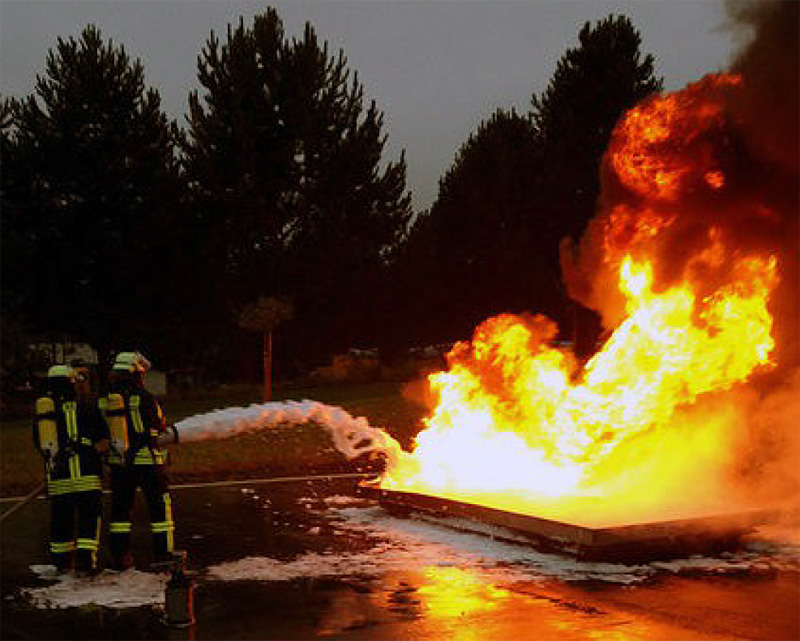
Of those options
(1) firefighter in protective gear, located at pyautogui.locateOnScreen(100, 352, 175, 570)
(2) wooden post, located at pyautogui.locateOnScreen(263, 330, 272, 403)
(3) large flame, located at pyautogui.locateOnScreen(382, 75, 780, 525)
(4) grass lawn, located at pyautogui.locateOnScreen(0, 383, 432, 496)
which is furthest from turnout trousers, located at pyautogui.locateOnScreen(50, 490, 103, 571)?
(2) wooden post, located at pyautogui.locateOnScreen(263, 330, 272, 403)

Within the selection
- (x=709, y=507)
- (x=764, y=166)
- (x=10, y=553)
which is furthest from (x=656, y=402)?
(x=10, y=553)

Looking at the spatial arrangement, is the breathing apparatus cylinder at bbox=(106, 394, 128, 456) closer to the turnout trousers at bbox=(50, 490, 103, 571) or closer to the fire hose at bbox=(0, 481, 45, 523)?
the turnout trousers at bbox=(50, 490, 103, 571)

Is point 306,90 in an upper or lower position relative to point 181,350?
upper

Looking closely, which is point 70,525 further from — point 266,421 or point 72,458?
point 266,421

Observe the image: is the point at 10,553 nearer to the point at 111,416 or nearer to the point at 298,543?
the point at 111,416

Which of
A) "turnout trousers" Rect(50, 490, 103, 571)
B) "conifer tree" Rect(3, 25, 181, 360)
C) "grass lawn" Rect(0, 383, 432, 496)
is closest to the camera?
"turnout trousers" Rect(50, 490, 103, 571)

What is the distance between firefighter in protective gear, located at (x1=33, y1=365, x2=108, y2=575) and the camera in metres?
8.38

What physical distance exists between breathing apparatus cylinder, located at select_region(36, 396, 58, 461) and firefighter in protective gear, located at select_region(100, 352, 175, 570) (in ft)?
1.42

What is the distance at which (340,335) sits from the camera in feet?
109

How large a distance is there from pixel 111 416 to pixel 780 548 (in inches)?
247

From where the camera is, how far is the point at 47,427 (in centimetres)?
844

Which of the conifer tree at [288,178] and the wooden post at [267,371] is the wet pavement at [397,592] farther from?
the conifer tree at [288,178]

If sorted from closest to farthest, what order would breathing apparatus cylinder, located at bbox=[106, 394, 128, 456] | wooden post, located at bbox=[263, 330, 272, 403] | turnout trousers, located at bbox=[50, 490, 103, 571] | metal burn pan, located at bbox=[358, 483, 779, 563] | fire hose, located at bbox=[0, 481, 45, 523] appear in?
turnout trousers, located at bbox=[50, 490, 103, 571] → breathing apparatus cylinder, located at bbox=[106, 394, 128, 456] → metal burn pan, located at bbox=[358, 483, 779, 563] → fire hose, located at bbox=[0, 481, 45, 523] → wooden post, located at bbox=[263, 330, 272, 403]

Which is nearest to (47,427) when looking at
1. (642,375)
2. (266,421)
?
(266,421)
